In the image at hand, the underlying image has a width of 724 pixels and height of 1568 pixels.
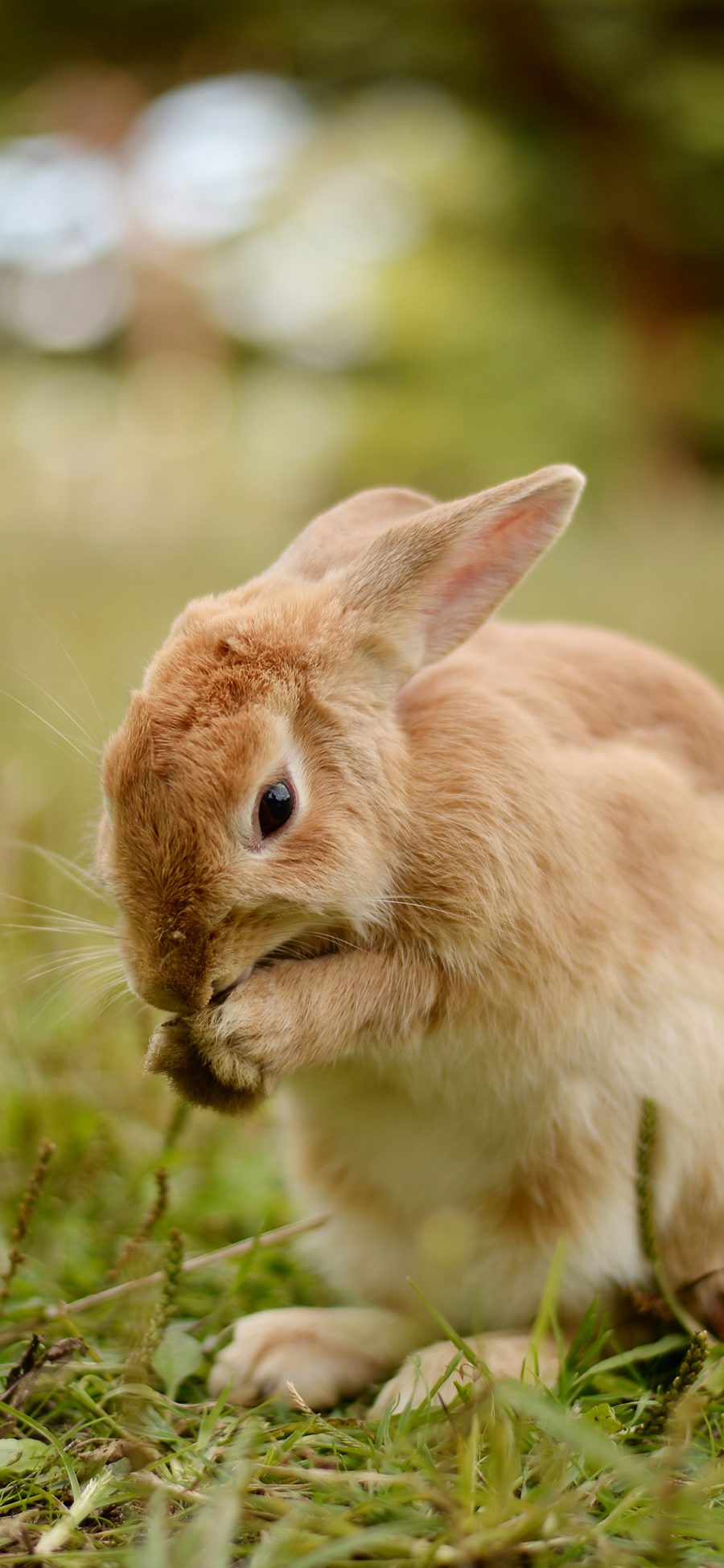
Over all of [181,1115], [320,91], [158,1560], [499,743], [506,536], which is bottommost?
[158,1560]

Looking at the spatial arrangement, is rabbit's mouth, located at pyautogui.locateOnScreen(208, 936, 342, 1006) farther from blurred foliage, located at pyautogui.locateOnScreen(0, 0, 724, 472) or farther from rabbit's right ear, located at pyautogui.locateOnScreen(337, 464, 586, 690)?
blurred foliage, located at pyautogui.locateOnScreen(0, 0, 724, 472)

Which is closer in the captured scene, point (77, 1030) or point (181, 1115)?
point (181, 1115)

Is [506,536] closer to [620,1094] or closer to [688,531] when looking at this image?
[620,1094]

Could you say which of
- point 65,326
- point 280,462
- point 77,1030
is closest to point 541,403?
point 280,462

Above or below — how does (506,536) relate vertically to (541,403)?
below

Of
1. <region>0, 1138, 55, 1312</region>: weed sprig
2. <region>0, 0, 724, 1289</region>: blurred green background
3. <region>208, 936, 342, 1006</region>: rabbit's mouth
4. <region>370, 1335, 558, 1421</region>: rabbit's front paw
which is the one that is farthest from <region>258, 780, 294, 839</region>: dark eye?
<region>0, 0, 724, 1289</region>: blurred green background

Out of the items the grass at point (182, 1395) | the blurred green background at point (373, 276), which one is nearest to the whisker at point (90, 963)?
the grass at point (182, 1395)

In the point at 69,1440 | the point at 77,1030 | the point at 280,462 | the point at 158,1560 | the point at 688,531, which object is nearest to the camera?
the point at 158,1560

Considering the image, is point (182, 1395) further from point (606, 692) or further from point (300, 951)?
point (606, 692)
